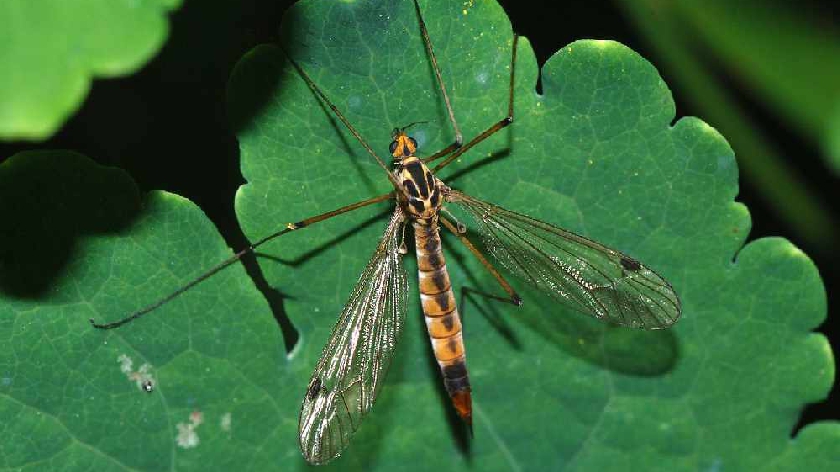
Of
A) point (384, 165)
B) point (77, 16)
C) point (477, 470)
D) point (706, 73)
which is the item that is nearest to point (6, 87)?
point (77, 16)

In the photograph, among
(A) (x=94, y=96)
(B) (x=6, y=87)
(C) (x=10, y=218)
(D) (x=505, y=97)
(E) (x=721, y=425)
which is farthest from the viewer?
(A) (x=94, y=96)

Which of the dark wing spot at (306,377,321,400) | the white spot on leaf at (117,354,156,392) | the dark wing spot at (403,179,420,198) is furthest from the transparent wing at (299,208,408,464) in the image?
the white spot on leaf at (117,354,156,392)

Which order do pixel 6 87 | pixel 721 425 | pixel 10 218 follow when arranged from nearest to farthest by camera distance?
pixel 6 87
pixel 10 218
pixel 721 425

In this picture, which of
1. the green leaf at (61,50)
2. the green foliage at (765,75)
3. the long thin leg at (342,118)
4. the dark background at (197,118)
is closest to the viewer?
the green leaf at (61,50)

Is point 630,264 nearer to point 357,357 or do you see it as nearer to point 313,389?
point 357,357

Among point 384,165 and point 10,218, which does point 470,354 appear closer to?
point 384,165

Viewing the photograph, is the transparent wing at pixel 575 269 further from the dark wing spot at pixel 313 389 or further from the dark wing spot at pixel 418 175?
the dark wing spot at pixel 313 389

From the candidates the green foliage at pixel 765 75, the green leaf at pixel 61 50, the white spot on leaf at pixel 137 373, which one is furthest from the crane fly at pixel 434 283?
the green leaf at pixel 61 50

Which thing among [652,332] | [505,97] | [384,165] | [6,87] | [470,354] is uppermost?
[6,87]
